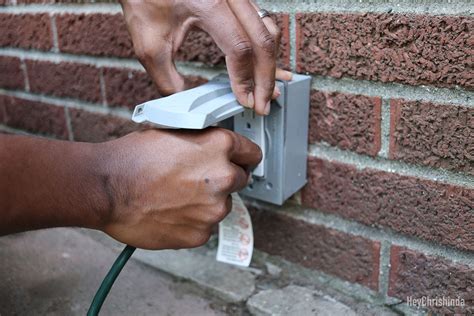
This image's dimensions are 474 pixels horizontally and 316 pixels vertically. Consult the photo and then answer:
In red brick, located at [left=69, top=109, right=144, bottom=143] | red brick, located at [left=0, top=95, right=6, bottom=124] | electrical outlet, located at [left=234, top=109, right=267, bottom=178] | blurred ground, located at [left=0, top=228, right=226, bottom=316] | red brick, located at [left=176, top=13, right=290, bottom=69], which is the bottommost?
blurred ground, located at [left=0, top=228, right=226, bottom=316]

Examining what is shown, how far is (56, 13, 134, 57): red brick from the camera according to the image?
105 centimetres

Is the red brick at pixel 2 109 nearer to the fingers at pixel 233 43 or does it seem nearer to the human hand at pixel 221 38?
the human hand at pixel 221 38

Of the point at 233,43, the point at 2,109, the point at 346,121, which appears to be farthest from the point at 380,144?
the point at 2,109

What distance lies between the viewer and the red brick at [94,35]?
3.44 feet

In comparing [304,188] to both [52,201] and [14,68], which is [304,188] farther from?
[14,68]

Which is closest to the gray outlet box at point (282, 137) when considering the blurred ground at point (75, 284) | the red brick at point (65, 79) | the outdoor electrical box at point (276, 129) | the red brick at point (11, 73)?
the outdoor electrical box at point (276, 129)

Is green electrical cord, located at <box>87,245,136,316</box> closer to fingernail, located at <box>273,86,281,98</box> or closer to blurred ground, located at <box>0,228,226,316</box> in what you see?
blurred ground, located at <box>0,228,226,316</box>

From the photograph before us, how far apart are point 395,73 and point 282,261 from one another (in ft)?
1.37

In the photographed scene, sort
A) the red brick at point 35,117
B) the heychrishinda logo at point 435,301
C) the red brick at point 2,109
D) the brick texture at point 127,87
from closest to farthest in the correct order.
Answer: the heychrishinda logo at point 435,301, the brick texture at point 127,87, the red brick at point 35,117, the red brick at point 2,109

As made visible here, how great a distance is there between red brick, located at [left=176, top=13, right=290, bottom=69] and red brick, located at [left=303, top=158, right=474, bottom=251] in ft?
0.64

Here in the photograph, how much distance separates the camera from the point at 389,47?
0.73 meters

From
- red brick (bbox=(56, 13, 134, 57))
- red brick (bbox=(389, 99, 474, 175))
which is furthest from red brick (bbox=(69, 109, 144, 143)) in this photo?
red brick (bbox=(389, 99, 474, 175))

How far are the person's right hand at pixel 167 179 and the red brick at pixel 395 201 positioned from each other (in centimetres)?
22

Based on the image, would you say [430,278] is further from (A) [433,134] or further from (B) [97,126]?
(B) [97,126]
